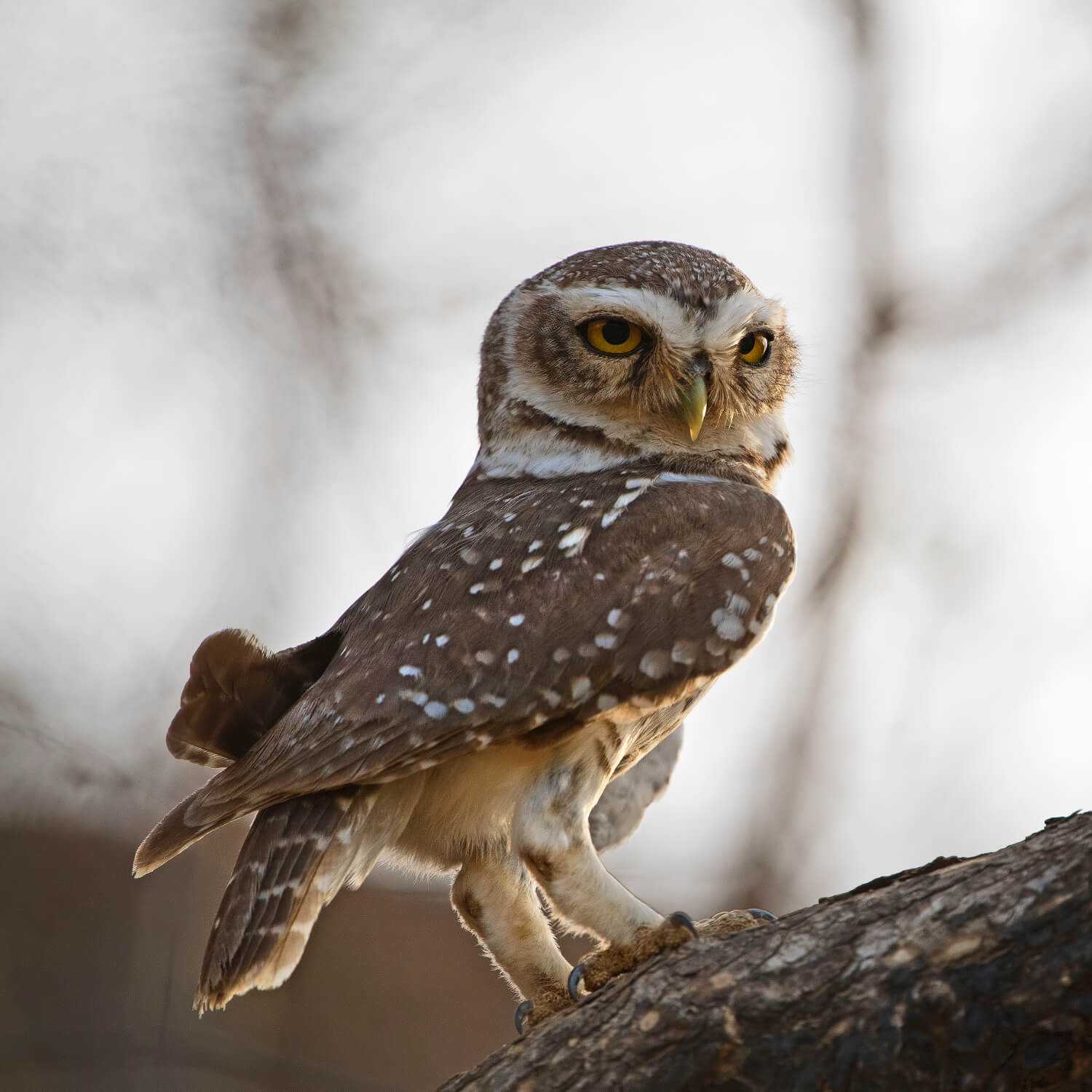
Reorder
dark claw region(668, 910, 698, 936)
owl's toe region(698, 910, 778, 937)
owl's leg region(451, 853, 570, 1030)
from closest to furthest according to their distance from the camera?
dark claw region(668, 910, 698, 936) < owl's toe region(698, 910, 778, 937) < owl's leg region(451, 853, 570, 1030)

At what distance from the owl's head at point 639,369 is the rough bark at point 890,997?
5.04ft

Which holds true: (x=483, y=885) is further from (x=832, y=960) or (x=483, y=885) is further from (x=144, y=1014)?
(x=144, y=1014)

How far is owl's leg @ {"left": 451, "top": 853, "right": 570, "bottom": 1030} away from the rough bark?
87 cm

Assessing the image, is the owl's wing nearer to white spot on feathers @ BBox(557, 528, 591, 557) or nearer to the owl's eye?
white spot on feathers @ BBox(557, 528, 591, 557)

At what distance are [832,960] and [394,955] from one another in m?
3.37

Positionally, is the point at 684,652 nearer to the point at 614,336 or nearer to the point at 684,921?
the point at 684,921

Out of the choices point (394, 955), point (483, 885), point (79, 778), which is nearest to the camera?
point (483, 885)

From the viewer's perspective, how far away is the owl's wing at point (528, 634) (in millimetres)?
2662

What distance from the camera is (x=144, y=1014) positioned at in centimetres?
429

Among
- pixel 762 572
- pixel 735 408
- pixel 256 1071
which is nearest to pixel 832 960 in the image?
pixel 762 572

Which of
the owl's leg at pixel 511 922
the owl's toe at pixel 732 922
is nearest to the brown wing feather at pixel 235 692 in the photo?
the owl's leg at pixel 511 922

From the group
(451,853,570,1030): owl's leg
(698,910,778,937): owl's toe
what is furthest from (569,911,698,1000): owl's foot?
(451,853,570,1030): owl's leg

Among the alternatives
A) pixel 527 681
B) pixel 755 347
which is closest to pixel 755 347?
pixel 755 347

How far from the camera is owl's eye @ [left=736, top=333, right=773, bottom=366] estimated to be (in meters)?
3.61
